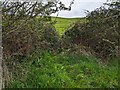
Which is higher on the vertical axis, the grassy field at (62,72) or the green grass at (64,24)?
the green grass at (64,24)

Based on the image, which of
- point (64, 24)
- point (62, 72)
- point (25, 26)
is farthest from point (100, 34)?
point (25, 26)

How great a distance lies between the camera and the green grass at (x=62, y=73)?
22.5 ft

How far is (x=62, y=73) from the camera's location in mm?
7441

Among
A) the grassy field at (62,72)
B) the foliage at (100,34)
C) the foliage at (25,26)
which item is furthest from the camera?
the foliage at (100,34)

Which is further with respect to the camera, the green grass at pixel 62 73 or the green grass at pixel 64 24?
the green grass at pixel 64 24

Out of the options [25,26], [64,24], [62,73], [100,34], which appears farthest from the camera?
[64,24]

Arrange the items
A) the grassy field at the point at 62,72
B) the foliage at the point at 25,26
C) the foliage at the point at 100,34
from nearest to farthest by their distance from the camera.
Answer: the foliage at the point at 25,26 < the grassy field at the point at 62,72 < the foliage at the point at 100,34

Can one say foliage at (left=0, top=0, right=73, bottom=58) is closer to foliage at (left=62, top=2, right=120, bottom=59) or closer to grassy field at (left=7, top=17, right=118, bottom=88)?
grassy field at (left=7, top=17, right=118, bottom=88)

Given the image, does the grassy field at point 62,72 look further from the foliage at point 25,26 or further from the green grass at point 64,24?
the green grass at point 64,24

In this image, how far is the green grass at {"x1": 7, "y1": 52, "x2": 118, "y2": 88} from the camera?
270 inches

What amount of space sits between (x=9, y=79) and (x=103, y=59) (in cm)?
329

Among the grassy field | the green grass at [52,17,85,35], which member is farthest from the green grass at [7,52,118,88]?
the green grass at [52,17,85,35]

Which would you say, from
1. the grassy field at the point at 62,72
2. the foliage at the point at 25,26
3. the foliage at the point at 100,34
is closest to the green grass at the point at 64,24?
the foliage at the point at 100,34

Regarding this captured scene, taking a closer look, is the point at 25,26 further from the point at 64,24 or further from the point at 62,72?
the point at 64,24
